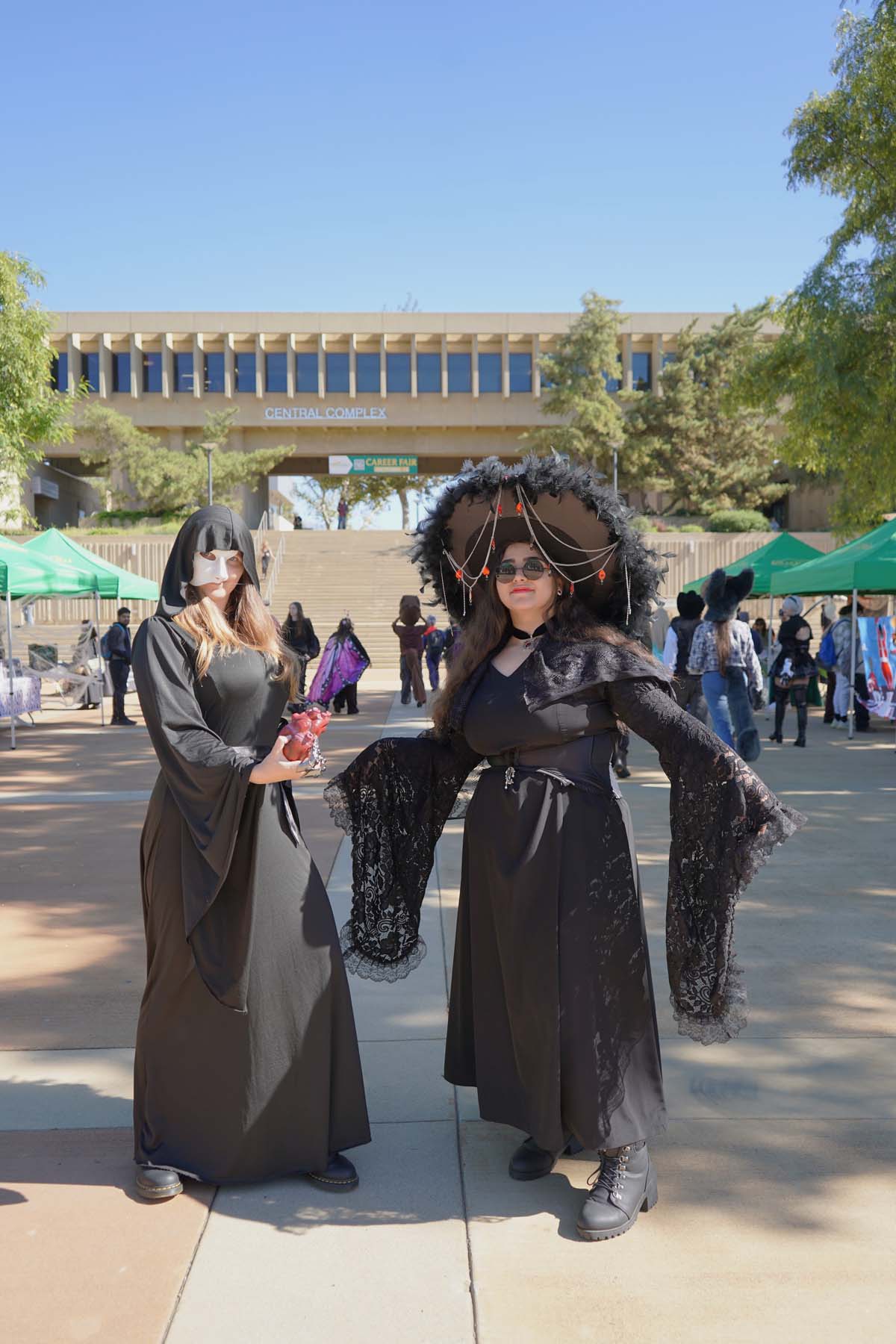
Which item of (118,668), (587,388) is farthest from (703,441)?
(118,668)

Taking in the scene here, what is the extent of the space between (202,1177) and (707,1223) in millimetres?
1320

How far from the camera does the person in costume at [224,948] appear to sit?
2830mm

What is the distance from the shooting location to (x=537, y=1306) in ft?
7.90

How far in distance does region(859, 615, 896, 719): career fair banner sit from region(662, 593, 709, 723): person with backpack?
120 inches

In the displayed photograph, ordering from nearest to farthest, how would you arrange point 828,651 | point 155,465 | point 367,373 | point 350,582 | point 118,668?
1. point 828,651
2. point 118,668
3. point 350,582
4. point 155,465
5. point 367,373

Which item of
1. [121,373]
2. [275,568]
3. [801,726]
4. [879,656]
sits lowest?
[801,726]

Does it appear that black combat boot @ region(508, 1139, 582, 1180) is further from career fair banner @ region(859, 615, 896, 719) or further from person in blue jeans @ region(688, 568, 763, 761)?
career fair banner @ region(859, 615, 896, 719)

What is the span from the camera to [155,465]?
44.5 meters

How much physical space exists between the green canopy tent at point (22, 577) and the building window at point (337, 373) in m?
42.9

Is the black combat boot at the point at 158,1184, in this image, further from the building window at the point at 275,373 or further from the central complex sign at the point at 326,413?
the building window at the point at 275,373

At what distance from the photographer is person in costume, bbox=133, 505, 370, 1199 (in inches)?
111

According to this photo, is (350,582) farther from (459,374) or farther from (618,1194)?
(618,1194)

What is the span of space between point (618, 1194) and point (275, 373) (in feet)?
183

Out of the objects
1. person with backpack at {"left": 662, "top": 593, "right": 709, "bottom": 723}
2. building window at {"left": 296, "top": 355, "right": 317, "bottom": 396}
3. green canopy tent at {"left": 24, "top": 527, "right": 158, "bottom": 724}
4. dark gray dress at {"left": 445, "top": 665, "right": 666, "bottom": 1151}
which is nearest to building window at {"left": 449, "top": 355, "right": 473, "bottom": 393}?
building window at {"left": 296, "top": 355, "right": 317, "bottom": 396}
